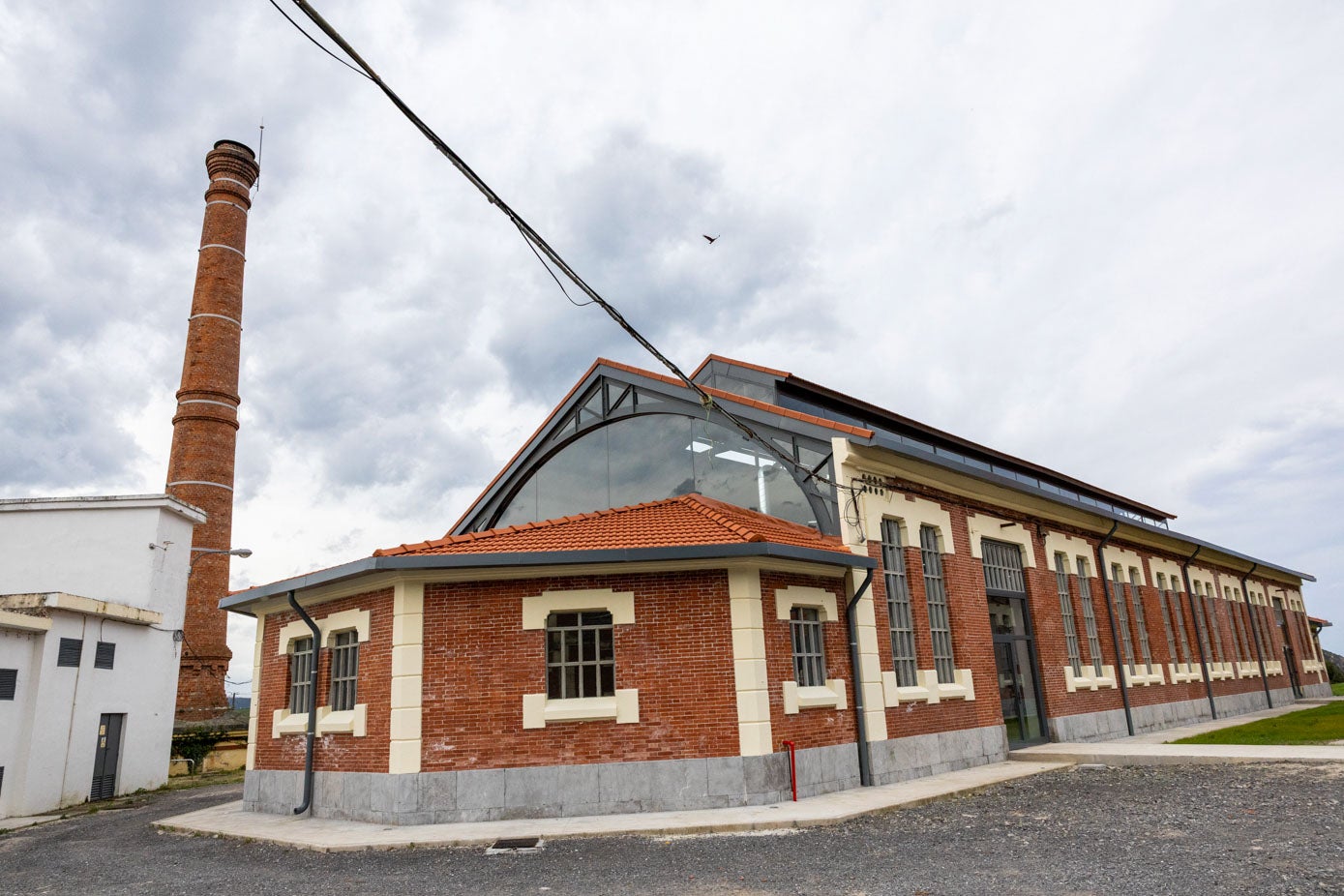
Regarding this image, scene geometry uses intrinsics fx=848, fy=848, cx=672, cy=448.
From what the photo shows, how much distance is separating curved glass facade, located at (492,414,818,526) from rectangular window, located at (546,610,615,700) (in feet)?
14.9

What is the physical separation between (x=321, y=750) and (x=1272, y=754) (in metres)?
14.6

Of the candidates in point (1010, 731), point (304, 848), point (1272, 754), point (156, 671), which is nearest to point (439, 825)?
point (304, 848)

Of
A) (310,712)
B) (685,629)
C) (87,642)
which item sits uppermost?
(87,642)

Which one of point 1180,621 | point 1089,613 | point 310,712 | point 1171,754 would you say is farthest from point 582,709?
point 1180,621

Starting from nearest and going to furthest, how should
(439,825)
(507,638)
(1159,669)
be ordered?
(439,825) < (507,638) < (1159,669)

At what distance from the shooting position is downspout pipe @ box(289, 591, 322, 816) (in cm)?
1201

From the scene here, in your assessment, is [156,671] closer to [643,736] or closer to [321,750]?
[321,750]

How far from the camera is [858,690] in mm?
12859

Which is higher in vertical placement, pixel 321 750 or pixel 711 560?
pixel 711 560

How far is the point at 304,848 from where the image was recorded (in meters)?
9.71

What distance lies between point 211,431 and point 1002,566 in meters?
27.0

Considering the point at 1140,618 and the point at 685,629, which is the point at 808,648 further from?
the point at 1140,618

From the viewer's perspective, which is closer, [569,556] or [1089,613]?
[569,556]

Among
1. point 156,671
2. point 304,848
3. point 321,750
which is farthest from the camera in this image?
point 156,671
